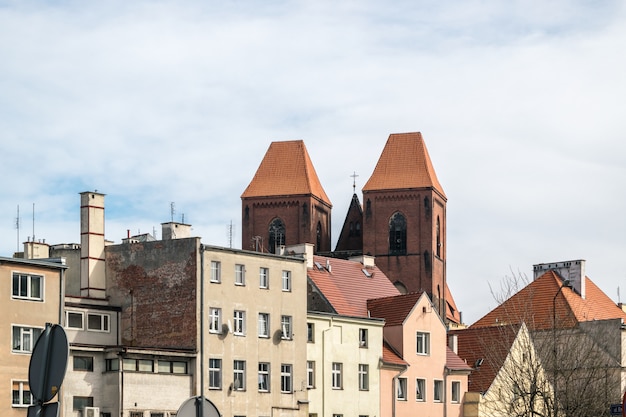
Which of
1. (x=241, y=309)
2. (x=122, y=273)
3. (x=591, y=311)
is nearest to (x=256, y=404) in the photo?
(x=241, y=309)

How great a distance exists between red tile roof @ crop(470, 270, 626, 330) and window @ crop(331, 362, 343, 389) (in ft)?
69.0

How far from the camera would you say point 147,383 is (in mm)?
60656

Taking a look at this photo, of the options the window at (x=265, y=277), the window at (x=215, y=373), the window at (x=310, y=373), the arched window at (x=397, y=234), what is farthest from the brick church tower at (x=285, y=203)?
the window at (x=215, y=373)

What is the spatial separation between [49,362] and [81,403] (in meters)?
47.8

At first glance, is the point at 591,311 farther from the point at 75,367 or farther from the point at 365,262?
the point at 75,367

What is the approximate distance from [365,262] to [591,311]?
19.0 m

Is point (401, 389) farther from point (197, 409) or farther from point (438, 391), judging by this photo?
point (197, 409)

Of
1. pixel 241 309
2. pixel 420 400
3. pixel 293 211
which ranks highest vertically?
pixel 293 211

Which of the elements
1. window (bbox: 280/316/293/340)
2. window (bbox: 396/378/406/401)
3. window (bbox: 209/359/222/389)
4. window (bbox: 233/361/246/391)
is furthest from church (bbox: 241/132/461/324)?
window (bbox: 209/359/222/389)

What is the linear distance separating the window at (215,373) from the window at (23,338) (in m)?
9.33

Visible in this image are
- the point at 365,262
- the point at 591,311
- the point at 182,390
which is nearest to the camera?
the point at 182,390

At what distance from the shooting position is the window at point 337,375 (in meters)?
71.1

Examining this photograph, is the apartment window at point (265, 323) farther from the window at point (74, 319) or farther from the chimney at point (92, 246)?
the window at point (74, 319)

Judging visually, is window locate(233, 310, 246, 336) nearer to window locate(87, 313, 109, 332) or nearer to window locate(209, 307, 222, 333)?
window locate(209, 307, 222, 333)
